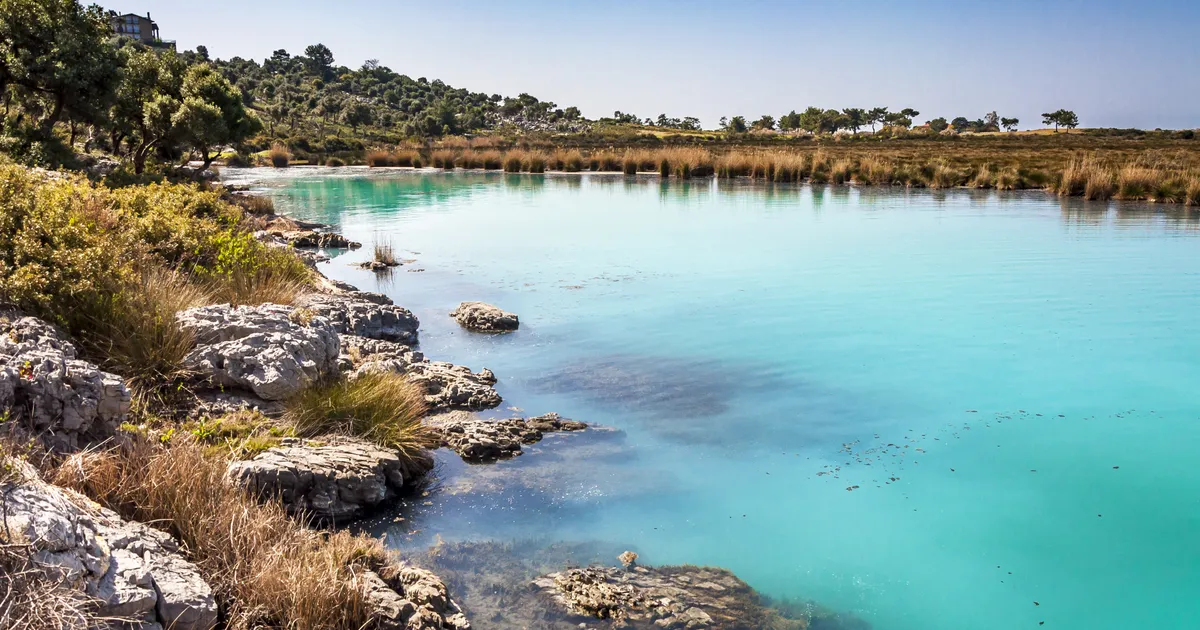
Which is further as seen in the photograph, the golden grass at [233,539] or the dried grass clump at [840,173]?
the dried grass clump at [840,173]

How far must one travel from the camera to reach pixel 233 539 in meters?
3.64

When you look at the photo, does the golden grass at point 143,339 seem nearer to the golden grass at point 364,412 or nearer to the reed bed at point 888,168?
the golden grass at point 364,412

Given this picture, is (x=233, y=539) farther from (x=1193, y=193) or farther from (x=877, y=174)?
(x=877, y=174)

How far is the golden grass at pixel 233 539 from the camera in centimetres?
344

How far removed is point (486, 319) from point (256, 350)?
4656 mm

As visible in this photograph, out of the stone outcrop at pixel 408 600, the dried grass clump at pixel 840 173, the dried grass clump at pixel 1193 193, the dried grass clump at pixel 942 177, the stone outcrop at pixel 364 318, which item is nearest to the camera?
the stone outcrop at pixel 408 600

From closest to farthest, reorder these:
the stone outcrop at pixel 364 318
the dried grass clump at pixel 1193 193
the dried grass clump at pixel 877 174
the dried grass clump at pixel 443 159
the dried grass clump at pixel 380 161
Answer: the stone outcrop at pixel 364 318 → the dried grass clump at pixel 1193 193 → the dried grass clump at pixel 877 174 → the dried grass clump at pixel 443 159 → the dried grass clump at pixel 380 161

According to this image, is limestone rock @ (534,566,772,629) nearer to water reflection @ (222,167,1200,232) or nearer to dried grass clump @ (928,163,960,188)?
water reflection @ (222,167,1200,232)

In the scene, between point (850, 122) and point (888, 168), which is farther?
point (850, 122)

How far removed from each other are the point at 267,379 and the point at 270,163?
45623 millimetres

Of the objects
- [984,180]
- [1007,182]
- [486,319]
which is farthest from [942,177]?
[486,319]

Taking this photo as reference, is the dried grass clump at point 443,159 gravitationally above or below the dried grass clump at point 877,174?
above

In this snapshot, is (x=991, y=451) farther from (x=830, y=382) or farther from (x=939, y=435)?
(x=830, y=382)

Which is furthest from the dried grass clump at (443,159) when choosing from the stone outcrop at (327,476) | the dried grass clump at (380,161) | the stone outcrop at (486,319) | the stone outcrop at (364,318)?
the stone outcrop at (327,476)
